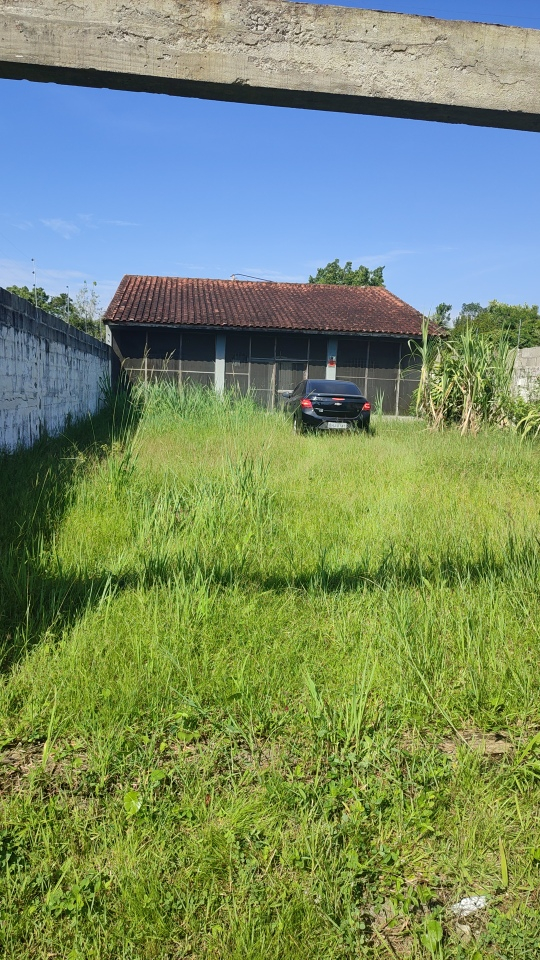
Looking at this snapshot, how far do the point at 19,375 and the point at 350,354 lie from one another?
Answer: 18.4 metres

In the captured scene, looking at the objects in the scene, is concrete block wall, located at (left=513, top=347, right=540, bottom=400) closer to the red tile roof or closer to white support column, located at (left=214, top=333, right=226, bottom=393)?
the red tile roof

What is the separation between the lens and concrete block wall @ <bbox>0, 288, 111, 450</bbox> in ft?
24.3

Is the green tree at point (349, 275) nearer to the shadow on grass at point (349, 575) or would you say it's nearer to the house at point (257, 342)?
the house at point (257, 342)

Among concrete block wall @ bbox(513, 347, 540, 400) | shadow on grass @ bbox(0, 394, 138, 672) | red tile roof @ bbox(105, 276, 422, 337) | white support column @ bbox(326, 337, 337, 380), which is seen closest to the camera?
shadow on grass @ bbox(0, 394, 138, 672)

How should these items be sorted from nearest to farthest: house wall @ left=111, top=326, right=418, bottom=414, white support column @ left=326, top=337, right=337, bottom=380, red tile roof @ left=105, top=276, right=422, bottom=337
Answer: red tile roof @ left=105, top=276, right=422, bottom=337, house wall @ left=111, top=326, right=418, bottom=414, white support column @ left=326, top=337, right=337, bottom=380

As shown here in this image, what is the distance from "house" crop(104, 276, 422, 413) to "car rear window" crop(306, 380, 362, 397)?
8061 millimetres

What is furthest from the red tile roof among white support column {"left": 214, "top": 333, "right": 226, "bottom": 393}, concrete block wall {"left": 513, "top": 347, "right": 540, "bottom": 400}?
concrete block wall {"left": 513, "top": 347, "right": 540, "bottom": 400}

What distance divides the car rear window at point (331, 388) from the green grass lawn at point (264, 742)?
954 centimetres

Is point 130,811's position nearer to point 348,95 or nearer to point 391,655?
point 391,655

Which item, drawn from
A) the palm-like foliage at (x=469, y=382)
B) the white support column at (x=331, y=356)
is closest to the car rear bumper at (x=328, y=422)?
the palm-like foliage at (x=469, y=382)

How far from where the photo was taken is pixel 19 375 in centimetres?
800

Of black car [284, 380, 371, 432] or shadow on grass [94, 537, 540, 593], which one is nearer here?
shadow on grass [94, 537, 540, 593]

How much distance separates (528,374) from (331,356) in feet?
34.2

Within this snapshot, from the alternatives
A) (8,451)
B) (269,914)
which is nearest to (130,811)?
(269,914)
